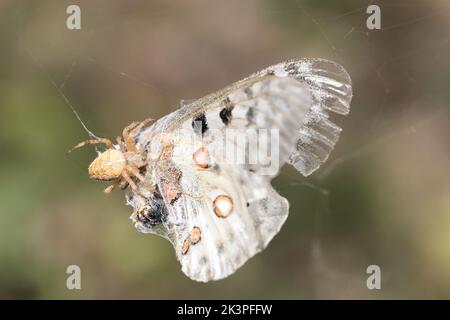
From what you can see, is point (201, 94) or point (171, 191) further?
point (201, 94)

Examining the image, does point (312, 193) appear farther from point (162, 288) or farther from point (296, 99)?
point (296, 99)

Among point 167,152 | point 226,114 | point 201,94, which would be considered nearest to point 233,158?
point 226,114

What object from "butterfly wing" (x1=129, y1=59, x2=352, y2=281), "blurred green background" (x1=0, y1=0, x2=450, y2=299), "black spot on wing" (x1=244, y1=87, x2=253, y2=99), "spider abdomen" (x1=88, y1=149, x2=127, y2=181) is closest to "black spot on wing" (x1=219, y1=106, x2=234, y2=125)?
"butterfly wing" (x1=129, y1=59, x2=352, y2=281)

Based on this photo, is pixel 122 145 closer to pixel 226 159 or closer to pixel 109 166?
pixel 109 166

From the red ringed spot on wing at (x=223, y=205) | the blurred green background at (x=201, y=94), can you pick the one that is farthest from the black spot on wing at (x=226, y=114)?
the blurred green background at (x=201, y=94)

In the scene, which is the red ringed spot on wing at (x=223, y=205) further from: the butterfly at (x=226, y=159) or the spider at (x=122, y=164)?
the spider at (x=122, y=164)

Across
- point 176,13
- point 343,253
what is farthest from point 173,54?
point 343,253

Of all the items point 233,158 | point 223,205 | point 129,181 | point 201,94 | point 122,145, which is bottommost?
point 223,205
